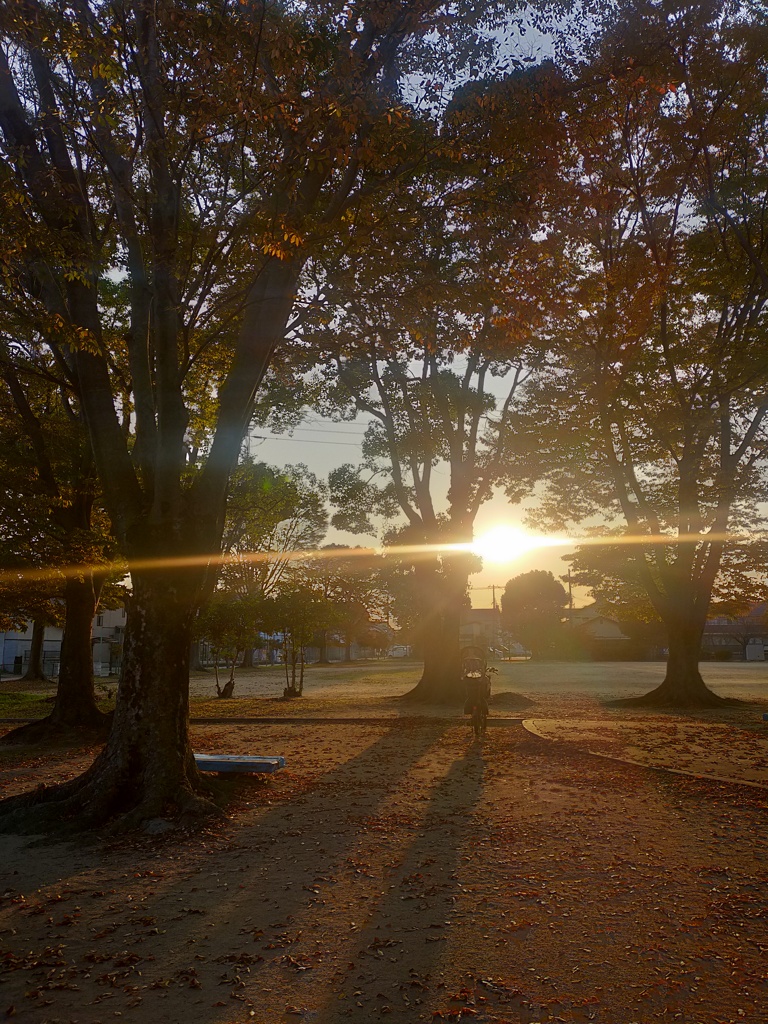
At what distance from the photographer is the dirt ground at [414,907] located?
3.58 metres

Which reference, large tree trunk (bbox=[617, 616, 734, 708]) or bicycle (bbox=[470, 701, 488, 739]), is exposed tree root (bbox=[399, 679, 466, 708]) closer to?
large tree trunk (bbox=[617, 616, 734, 708])

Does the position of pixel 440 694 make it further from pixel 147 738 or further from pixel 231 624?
pixel 147 738

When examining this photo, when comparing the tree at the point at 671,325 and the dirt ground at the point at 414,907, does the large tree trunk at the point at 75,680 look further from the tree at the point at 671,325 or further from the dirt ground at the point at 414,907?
the tree at the point at 671,325

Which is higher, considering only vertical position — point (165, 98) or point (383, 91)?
point (383, 91)

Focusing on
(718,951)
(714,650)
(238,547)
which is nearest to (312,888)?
(718,951)

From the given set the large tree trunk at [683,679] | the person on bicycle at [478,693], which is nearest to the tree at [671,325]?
the large tree trunk at [683,679]

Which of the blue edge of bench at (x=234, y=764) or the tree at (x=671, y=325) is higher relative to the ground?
the tree at (x=671, y=325)

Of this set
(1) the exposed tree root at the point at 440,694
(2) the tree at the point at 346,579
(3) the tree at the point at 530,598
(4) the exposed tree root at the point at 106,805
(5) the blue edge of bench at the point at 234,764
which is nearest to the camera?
(4) the exposed tree root at the point at 106,805

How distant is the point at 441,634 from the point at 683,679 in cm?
694

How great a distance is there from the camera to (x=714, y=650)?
2564 inches

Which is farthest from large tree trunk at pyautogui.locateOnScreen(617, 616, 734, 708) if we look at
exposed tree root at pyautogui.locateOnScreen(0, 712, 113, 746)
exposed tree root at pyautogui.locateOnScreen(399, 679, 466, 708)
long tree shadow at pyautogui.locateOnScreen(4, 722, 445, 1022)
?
long tree shadow at pyautogui.locateOnScreen(4, 722, 445, 1022)

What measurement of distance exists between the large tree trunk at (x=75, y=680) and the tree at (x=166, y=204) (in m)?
7.47

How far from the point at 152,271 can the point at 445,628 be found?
53.2ft

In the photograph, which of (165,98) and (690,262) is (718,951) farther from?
(690,262)
